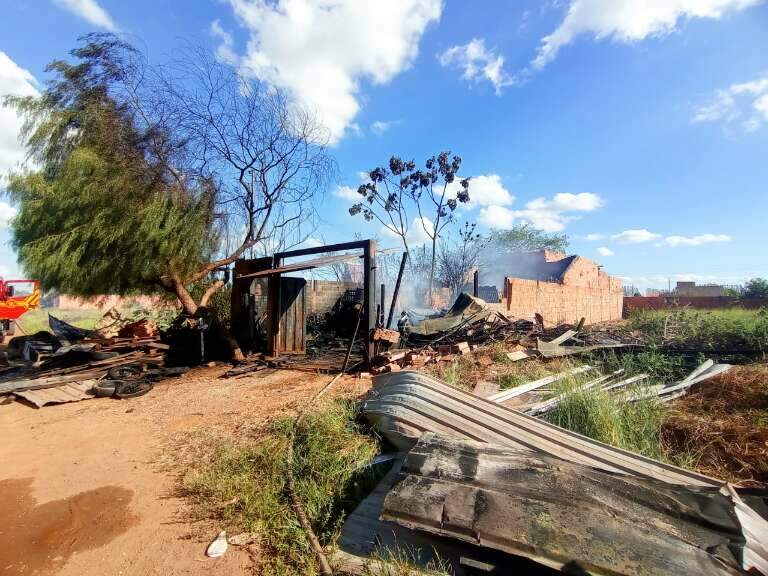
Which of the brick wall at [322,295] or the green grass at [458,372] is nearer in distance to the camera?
the green grass at [458,372]

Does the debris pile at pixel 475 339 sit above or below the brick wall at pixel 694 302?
below

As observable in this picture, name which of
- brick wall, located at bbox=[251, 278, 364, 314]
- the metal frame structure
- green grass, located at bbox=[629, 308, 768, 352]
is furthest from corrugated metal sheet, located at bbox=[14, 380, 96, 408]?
green grass, located at bbox=[629, 308, 768, 352]

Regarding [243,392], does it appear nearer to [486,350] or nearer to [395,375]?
[395,375]

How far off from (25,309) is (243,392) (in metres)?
12.9

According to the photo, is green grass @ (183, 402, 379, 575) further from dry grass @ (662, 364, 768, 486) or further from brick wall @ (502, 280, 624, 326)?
brick wall @ (502, 280, 624, 326)

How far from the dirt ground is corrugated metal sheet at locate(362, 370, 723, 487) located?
5.28ft

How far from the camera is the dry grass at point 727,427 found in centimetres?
341

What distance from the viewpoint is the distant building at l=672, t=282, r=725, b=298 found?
30.2 m

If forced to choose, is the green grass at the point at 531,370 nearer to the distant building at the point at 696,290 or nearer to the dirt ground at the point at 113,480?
the dirt ground at the point at 113,480

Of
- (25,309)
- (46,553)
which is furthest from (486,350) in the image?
(25,309)

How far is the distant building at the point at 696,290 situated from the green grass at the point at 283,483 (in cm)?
3422

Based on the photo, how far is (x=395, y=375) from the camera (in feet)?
15.9

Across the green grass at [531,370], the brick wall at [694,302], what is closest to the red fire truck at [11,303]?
the green grass at [531,370]

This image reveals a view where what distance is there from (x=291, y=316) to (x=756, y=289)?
103 feet
